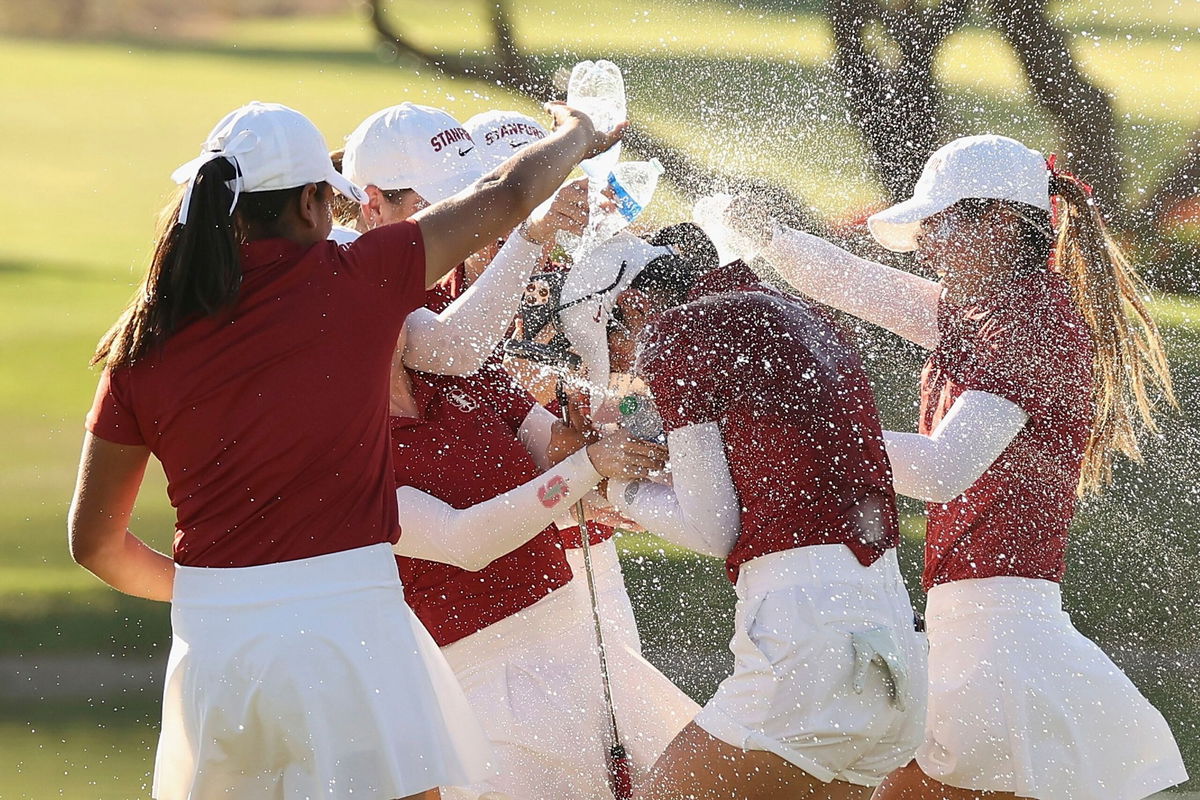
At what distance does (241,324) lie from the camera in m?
2.61

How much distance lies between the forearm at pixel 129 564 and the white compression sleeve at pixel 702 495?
2.89ft

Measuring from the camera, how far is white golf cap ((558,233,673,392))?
126 inches

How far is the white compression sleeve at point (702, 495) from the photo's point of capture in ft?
9.62

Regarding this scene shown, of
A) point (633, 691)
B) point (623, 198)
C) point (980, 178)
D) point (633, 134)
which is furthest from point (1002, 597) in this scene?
point (633, 134)

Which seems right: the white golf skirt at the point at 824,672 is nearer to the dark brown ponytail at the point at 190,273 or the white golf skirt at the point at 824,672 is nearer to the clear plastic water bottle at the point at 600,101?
the clear plastic water bottle at the point at 600,101

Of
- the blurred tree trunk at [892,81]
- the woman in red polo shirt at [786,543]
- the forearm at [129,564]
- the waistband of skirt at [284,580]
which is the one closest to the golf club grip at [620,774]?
the woman in red polo shirt at [786,543]

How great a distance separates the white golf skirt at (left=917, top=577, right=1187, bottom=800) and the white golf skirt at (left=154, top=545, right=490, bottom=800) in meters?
1.10

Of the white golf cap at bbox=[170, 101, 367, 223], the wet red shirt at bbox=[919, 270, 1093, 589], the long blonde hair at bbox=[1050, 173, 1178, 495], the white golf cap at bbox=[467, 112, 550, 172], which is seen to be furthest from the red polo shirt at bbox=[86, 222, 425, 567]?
the long blonde hair at bbox=[1050, 173, 1178, 495]

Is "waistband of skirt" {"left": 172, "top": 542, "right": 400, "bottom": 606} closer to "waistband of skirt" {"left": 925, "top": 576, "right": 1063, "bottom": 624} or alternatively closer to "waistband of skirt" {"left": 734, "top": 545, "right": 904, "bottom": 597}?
"waistband of skirt" {"left": 734, "top": 545, "right": 904, "bottom": 597}

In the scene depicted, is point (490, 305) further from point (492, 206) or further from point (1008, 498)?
point (1008, 498)

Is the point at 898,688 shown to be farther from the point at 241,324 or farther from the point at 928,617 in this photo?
the point at 241,324

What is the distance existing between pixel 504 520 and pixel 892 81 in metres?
5.70

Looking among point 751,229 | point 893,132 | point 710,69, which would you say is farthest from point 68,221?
point 751,229

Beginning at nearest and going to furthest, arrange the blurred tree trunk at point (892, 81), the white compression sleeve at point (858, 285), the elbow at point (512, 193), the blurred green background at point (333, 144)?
the elbow at point (512, 193)
the white compression sleeve at point (858, 285)
the blurred green background at point (333, 144)
the blurred tree trunk at point (892, 81)
